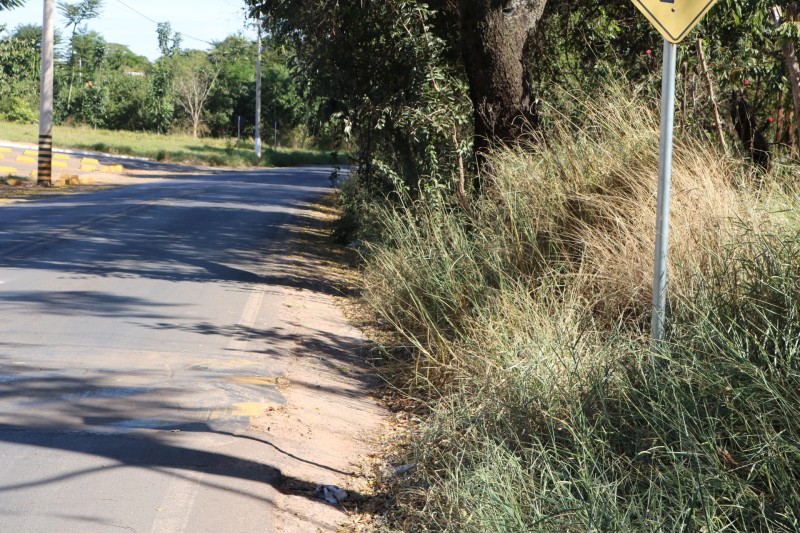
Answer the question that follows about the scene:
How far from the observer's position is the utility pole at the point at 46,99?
27.4 m

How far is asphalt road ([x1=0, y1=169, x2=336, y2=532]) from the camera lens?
4.57 m

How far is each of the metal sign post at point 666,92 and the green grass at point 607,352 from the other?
0.86 ft

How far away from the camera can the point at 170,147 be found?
57.8 m

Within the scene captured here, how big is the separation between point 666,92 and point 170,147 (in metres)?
56.0

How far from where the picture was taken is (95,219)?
17562mm

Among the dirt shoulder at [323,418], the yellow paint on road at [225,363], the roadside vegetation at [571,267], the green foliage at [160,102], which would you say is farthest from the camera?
the green foliage at [160,102]

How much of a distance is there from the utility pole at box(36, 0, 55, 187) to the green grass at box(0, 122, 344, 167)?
19674mm

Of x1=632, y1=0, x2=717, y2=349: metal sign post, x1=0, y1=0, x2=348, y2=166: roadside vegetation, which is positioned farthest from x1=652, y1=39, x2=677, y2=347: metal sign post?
x1=0, y1=0, x2=348, y2=166: roadside vegetation

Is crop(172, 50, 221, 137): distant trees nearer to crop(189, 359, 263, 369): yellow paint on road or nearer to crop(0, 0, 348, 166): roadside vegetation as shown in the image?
crop(0, 0, 348, 166): roadside vegetation

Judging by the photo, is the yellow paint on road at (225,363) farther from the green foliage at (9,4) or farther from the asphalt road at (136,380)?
the green foliage at (9,4)

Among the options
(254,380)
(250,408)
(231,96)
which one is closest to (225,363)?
(254,380)

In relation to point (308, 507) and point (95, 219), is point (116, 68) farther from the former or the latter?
point (308, 507)

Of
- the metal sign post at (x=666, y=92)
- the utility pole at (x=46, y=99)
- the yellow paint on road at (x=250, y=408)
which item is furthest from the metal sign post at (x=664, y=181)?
the utility pole at (x=46, y=99)

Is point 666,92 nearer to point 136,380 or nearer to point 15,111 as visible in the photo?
point 136,380
